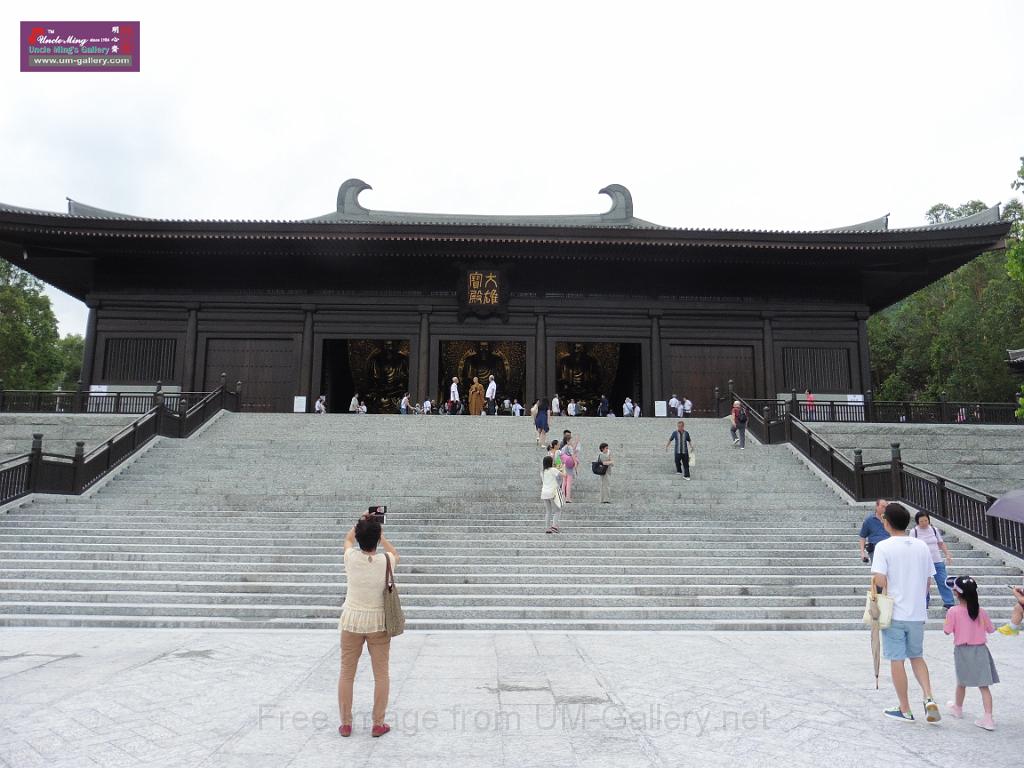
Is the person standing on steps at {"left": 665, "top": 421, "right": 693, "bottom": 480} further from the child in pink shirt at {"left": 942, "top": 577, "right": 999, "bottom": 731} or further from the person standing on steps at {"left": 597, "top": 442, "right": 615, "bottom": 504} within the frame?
the child in pink shirt at {"left": 942, "top": 577, "right": 999, "bottom": 731}

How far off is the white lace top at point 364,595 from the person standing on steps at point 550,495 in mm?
5948

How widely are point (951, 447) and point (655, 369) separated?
8486 mm

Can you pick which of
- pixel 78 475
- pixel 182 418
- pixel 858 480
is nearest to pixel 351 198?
pixel 182 418

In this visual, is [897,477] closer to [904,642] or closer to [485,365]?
[904,642]

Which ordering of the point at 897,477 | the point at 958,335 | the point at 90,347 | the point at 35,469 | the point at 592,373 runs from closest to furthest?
the point at 897,477
the point at 35,469
the point at 90,347
the point at 592,373
the point at 958,335

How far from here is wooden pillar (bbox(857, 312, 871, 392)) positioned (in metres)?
20.8

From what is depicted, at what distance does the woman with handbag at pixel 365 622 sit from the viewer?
365 centimetres

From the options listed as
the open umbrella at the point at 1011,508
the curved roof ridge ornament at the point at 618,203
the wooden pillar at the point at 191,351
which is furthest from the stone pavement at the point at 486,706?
the curved roof ridge ornament at the point at 618,203

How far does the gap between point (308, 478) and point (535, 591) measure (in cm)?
571

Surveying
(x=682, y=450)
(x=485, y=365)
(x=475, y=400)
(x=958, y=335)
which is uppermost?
(x=958, y=335)

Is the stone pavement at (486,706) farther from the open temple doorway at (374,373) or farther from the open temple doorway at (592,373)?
the open temple doorway at (592,373)

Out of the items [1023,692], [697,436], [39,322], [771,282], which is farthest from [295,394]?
[39,322]

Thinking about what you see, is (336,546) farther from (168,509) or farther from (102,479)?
(102,479)

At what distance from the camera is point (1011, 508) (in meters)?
4.72
